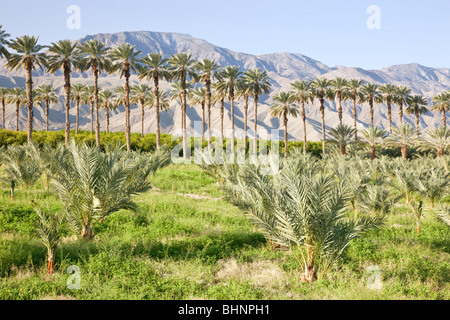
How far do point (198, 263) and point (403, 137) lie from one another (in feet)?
119

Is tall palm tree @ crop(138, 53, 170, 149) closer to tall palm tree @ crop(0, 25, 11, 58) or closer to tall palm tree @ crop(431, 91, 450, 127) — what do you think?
tall palm tree @ crop(0, 25, 11, 58)

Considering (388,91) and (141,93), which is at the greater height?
(141,93)

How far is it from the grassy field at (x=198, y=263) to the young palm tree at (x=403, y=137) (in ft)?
92.6

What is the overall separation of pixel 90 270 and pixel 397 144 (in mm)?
38710

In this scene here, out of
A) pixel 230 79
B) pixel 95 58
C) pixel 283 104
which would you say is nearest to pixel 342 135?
pixel 283 104

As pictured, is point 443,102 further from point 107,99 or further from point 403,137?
point 107,99

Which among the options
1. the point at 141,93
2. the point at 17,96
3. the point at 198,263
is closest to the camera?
the point at 198,263

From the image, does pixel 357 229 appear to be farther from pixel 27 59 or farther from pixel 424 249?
pixel 27 59

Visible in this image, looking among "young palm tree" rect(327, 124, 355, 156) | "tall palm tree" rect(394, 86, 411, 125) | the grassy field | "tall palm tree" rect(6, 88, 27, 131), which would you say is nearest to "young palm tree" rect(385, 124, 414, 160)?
"young palm tree" rect(327, 124, 355, 156)

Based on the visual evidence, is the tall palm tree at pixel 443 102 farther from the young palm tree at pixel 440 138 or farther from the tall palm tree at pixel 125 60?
the tall palm tree at pixel 125 60

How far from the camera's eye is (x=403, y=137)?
120 ft

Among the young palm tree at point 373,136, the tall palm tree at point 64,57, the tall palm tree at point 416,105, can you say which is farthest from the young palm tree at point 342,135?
the tall palm tree at point 64,57

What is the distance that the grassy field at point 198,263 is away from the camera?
18.2ft

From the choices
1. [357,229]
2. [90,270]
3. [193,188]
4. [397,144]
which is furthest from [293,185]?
[397,144]
